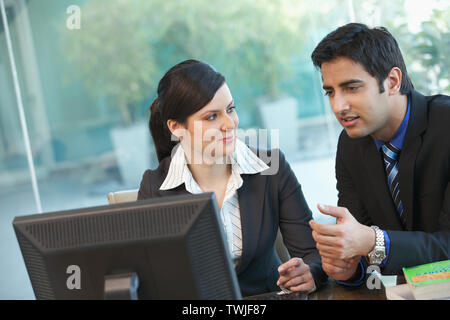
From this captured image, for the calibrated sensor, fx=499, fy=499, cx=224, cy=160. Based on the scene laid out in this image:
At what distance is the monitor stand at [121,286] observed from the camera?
101 cm

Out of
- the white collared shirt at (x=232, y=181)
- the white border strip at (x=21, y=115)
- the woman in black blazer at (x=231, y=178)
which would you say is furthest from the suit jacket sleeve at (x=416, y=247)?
the white border strip at (x=21, y=115)

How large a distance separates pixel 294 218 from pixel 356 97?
0.50m

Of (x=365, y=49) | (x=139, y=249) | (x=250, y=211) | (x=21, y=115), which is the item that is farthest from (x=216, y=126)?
(x=21, y=115)

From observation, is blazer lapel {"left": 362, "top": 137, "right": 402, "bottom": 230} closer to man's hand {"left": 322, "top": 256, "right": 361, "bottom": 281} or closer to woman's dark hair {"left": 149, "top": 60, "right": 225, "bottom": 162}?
man's hand {"left": 322, "top": 256, "right": 361, "bottom": 281}

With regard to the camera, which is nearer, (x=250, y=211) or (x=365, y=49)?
(x=365, y=49)

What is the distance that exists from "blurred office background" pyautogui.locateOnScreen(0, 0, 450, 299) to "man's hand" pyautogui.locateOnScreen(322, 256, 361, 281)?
8.53ft

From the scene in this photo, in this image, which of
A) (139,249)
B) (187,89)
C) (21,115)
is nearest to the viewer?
(139,249)

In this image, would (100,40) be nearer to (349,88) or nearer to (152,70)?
(152,70)

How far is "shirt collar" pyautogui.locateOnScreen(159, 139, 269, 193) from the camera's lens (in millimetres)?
1857

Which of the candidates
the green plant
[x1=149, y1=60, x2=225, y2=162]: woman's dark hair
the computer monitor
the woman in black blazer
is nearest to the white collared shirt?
the woman in black blazer

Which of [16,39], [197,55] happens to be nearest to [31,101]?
[16,39]

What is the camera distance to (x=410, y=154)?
161cm

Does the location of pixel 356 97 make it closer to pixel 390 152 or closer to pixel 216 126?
pixel 390 152

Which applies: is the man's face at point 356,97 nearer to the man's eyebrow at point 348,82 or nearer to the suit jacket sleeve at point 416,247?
the man's eyebrow at point 348,82
